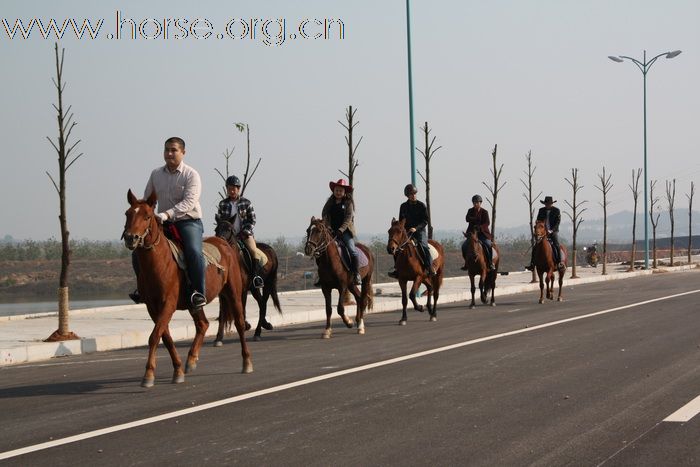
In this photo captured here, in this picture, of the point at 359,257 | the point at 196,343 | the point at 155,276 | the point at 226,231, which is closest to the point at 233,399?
the point at 155,276

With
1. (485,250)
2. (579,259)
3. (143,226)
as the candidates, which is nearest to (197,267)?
(143,226)

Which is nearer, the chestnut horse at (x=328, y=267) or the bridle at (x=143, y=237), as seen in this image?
the bridle at (x=143, y=237)

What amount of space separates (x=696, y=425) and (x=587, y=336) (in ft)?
25.0

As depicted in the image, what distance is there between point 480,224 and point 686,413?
1648 centimetres

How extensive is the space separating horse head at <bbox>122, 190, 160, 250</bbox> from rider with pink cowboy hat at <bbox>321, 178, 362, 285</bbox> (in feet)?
23.6

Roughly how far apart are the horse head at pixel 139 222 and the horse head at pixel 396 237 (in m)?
9.22

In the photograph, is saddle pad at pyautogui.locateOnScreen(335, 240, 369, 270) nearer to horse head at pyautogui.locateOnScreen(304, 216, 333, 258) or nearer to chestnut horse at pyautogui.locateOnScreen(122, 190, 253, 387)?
horse head at pyautogui.locateOnScreen(304, 216, 333, 258)

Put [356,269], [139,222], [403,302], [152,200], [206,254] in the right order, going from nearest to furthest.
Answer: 1. [139,222]
2. [152,200]
3. [206,254]
4. [356,269]
5. [403,302]

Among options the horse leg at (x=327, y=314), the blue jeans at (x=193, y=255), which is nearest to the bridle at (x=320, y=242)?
the horse leg at (x=327, y=314)

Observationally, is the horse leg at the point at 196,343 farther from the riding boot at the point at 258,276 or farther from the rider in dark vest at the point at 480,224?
the rider in dark vest at the point at 480,224

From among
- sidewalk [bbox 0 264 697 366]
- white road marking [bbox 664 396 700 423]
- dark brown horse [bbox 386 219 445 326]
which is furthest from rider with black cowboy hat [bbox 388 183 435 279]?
white road marking [bbox 664 396 700 423]

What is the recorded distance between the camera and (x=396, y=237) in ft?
64.7

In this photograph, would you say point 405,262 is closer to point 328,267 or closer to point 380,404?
point 328,267

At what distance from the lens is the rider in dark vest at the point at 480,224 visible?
2494 cm
